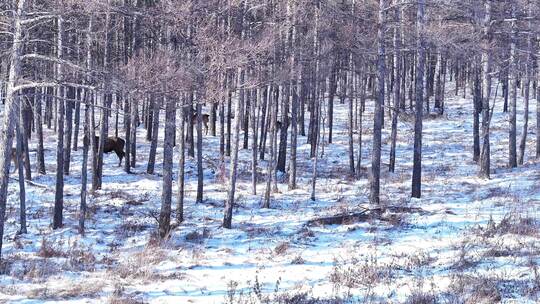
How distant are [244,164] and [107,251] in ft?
53.5

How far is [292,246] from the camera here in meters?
13.1

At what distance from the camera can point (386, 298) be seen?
888cm

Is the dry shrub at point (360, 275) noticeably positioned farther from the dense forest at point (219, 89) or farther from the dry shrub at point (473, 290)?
the dry shrub at point (473, 290)

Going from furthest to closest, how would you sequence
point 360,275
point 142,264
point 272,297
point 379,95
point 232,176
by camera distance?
1. point 379,95
2. point 232,176
3. point 142,264
4. point 360,275
5. point 272,297

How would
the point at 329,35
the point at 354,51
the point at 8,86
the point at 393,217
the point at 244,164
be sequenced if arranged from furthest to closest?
1. the point at 244,164
2. the point at 329,35
3. the point at 354,51
4. the point at 393,217
5. the point at 8,86

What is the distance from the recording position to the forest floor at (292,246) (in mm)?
9359

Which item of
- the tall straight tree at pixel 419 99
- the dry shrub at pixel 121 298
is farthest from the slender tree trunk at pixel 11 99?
the tall straight tree at pixel 419 99

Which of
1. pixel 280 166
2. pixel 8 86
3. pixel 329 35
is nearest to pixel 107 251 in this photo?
pixel 8 86

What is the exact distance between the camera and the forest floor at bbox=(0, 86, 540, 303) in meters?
9.36

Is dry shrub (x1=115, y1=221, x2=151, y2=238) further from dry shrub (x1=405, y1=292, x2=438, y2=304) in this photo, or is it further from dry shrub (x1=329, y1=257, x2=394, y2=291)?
dry shrub (x1=405, y1=292, x2=438, y2=304)

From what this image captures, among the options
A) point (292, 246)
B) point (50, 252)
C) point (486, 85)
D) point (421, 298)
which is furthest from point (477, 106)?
point (50, 252)

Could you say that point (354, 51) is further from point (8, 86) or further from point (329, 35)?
point (8, 86)

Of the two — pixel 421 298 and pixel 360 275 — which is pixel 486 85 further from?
pixel 421 298

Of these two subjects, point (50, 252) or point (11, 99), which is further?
point (50, 252)
